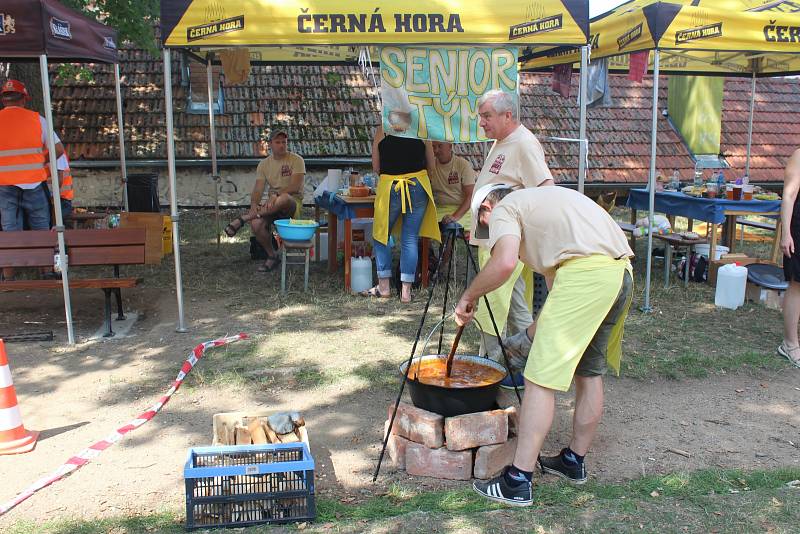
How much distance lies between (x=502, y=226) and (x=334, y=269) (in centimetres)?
560

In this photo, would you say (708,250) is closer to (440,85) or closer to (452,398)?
(440,85)

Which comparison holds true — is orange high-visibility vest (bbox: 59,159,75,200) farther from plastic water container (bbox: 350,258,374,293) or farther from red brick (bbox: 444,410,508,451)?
red brick (bbox: 444,410,508,451)

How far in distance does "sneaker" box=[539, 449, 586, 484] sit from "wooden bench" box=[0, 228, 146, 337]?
398cm

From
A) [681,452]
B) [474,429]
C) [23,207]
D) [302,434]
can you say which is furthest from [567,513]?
[23,207]

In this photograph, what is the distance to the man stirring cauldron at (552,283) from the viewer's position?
3.43 m

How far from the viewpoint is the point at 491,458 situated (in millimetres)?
3840

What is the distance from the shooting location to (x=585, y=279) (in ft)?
11.4

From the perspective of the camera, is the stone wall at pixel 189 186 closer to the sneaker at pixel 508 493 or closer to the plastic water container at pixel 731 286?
the plastic water container at pixel 731 286

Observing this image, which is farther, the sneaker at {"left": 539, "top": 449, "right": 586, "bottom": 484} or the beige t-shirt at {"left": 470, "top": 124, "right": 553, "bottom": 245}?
the beige t-shirt at {"left": 470, "top": 124, "right": 553, "bottom": 245}

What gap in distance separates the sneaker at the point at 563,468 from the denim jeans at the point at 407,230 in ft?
12.3

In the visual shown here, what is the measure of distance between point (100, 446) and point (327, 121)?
9.65m

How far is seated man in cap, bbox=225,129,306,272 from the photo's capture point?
8.93 meters

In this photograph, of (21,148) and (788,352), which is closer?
(788,352)

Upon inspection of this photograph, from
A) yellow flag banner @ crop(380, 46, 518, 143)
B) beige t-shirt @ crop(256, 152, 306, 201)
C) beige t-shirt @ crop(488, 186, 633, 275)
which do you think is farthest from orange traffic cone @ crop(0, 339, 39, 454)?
beige t-shirt @ crop(256, 152, 306, 201)
